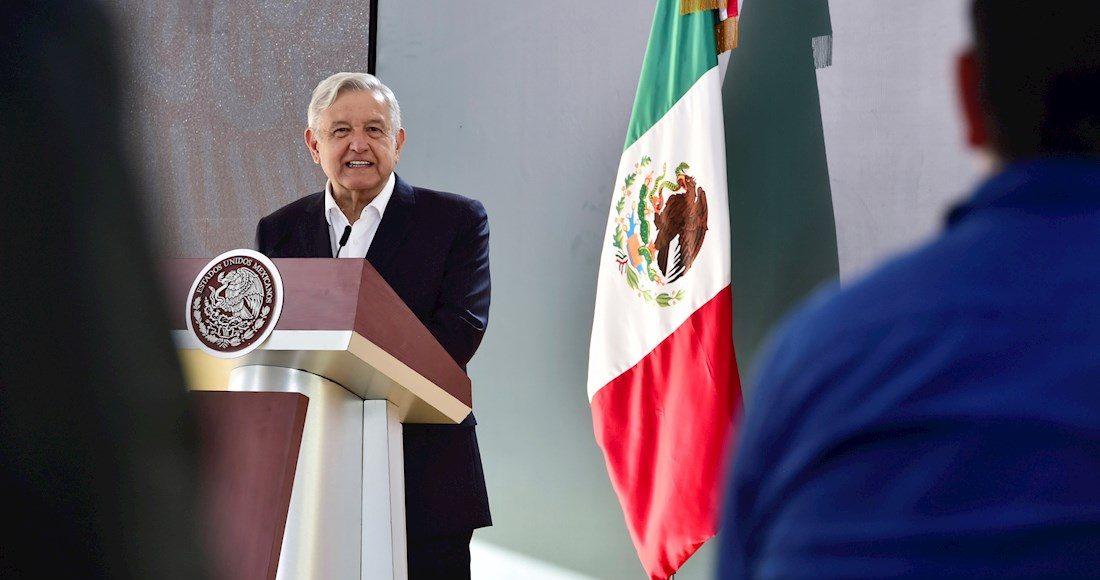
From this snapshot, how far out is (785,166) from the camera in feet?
10.6

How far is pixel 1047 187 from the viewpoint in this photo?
64 cm

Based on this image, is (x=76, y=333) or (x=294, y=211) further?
(x=294, y=211)

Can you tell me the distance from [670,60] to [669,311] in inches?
28.5

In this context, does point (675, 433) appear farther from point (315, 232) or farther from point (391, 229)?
point (315, 232)

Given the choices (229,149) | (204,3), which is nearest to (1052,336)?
(229,149)

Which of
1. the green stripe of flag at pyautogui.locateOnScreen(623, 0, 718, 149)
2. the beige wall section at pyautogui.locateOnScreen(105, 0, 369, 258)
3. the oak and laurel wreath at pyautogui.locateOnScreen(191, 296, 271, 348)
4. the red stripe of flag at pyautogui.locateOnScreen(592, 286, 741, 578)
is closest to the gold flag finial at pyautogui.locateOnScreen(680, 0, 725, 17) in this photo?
the green stripe of flag at pyautogui.locateOnScreen(623, 0, 718, 149)

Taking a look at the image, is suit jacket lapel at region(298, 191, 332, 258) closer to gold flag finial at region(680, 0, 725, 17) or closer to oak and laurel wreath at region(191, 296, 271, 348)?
oak and laurel wreath at region(191, 296, 271, 348)

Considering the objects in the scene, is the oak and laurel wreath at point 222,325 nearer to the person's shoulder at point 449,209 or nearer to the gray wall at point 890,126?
the person's shoulder at point 449,209

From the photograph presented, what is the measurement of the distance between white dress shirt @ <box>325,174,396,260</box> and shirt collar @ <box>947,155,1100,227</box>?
1892mm

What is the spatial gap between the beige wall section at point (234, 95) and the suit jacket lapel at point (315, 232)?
1.47m

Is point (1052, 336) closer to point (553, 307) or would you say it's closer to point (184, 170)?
point (553, 307)

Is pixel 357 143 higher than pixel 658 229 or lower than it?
higher

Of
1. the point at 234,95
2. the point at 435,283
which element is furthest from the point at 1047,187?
the point at 234,95

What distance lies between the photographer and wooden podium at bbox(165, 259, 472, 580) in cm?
133
